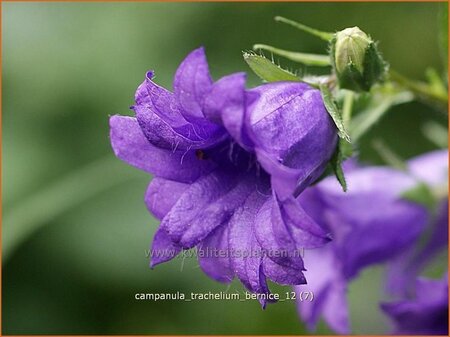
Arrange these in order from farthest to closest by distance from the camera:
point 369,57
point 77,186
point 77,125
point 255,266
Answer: point 77,125, point 77,186, point 369,57, point 255,266

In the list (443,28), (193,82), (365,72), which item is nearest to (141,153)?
(193,82)

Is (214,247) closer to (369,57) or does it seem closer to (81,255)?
(369,57)

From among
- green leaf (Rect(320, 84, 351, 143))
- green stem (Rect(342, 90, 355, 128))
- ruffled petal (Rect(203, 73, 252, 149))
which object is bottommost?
green stem (Rect(342, 90, 355, 128))

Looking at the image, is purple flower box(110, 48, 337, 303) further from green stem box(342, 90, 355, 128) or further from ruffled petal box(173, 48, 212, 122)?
green stem box(342, 90, 355, 128)

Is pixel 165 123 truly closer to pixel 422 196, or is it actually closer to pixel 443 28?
pixel 443 28

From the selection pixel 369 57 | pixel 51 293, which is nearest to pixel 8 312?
pixel 51 293

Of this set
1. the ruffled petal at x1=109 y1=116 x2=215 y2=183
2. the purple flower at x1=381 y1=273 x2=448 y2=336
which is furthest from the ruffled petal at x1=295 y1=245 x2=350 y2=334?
the ruffled petal at x1=109 y1=116 x2=215 y2=183
